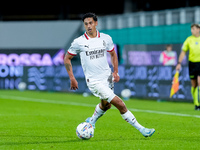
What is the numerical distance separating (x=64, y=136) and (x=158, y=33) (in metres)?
15.6

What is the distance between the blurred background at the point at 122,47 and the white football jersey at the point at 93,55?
9242 millimetres

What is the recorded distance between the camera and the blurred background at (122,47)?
19578mm

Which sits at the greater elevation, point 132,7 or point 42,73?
point 132,7

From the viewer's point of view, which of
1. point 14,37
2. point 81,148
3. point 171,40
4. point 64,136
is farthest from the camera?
point 14,37

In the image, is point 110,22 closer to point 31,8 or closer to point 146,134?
point 31,8

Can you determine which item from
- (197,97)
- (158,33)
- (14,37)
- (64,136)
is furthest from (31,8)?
(64,136)

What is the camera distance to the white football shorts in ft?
28.3

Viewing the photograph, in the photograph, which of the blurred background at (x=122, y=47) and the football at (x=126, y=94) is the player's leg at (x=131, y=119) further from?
the football at (x=126, y=94)

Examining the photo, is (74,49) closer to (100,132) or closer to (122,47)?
(100,132)

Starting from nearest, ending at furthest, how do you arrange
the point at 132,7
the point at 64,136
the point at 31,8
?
the point at 64,136 → the point at 132,7 → the point at 31,8

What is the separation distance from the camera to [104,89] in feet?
28.6

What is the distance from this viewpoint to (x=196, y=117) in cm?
1234

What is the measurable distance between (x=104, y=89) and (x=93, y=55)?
0.57 m

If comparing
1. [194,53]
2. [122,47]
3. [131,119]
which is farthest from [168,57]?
[131,119]
